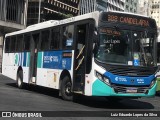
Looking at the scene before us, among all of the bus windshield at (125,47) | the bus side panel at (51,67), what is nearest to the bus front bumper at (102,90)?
the bus windshield at (125,47)

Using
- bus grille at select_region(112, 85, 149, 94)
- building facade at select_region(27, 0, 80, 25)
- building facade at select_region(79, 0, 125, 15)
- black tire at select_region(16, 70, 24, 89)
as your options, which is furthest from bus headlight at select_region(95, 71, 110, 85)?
building facade at select_region(79, 0, 125, 15)

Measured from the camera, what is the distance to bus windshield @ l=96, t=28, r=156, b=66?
13.3 m

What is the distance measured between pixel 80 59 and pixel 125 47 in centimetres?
176

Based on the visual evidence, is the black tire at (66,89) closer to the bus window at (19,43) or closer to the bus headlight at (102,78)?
the bus headlight at (102,78)

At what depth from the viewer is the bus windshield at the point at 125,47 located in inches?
522

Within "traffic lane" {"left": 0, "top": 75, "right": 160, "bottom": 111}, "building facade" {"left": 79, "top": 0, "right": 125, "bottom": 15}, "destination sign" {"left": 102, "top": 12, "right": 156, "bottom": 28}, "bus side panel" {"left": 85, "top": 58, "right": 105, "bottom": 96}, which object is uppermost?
"building facade" {"left": 79, "top": 0, "right": 125, "bottom": 15}

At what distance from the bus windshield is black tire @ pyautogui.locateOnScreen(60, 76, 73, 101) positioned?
2.23 meters

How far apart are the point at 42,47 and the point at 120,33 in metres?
5.19

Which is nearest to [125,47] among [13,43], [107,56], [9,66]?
[107,56]

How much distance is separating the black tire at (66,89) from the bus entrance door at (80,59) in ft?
1.93

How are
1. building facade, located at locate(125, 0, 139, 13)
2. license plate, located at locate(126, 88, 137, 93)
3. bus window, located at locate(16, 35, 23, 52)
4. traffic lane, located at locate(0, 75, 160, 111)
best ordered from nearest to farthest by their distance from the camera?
traffic lane, located at locate(0, 75, 160, 111) → license plate, located at locate(126, 88, 137, 93) → bus window, located at locate(16, 35, 23, 52) → building facade, located at locate(125, 0, 139, 13)

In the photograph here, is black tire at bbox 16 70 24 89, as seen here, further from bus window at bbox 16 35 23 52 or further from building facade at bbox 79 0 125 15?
building facade at bbox 79 0 125 15

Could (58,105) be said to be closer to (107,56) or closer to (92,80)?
(92,80)

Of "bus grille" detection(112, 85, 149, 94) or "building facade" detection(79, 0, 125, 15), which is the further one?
"building facade" detection(79, 0, 125, 15)
